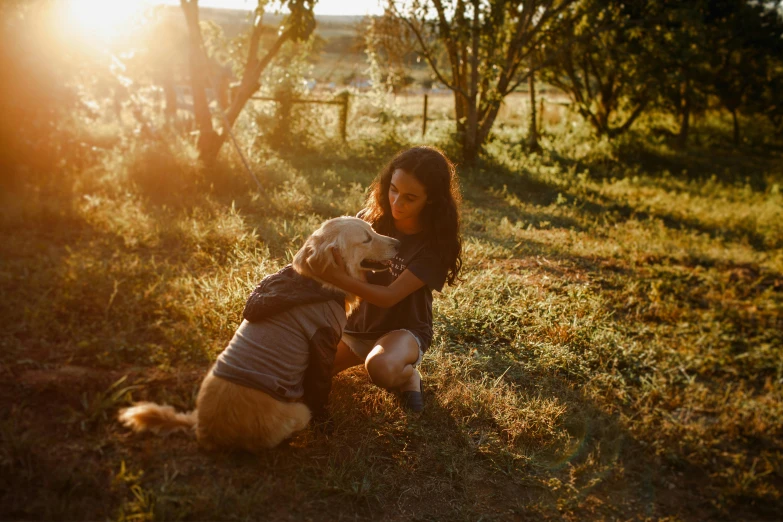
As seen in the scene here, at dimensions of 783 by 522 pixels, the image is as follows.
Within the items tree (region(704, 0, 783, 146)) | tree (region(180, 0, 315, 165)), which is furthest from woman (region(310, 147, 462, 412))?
tree (region(704, 0, 783, 146))

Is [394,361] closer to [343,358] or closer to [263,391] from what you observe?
[343,358]

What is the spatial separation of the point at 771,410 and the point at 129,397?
4.49 metres

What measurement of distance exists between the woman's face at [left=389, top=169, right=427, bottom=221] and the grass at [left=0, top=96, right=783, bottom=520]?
1.11 meters

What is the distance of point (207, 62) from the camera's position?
311 inches

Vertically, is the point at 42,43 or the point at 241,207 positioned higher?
the point at 42,43

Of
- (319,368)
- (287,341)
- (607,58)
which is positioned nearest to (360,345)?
(319,368)

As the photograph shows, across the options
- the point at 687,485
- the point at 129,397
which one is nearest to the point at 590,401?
the point at 687,485

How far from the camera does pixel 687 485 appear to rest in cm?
328

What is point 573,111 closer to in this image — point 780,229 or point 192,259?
point 780,229

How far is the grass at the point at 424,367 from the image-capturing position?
246 cm

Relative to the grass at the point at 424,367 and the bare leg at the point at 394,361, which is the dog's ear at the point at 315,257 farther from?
the grass at the point at 424,367

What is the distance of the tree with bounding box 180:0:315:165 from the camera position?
291 inches

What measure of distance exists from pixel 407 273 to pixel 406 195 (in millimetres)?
456

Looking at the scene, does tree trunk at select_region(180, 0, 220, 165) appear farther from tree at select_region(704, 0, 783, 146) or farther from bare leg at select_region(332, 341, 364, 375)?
tree at select_region(704, 0, 783, 146)
